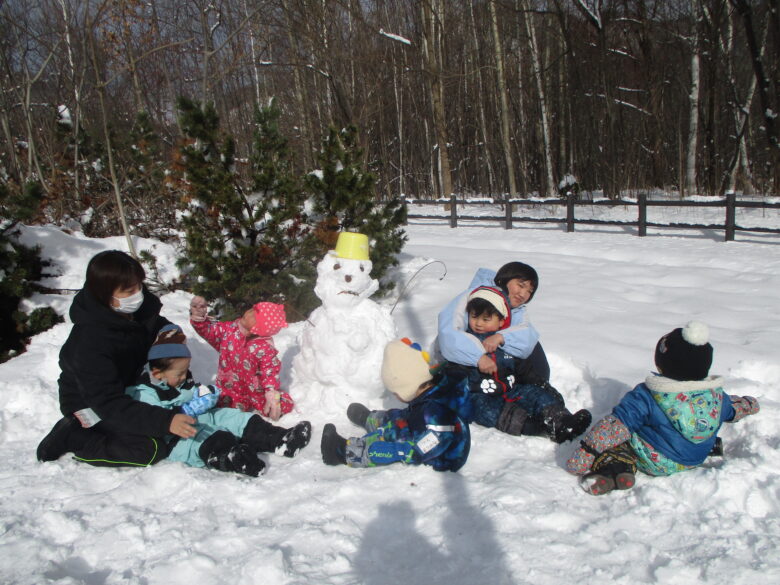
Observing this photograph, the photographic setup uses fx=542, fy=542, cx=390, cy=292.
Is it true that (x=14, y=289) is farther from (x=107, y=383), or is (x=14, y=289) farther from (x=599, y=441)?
(x=599, y=441)

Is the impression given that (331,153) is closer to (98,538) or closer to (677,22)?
(98,538)

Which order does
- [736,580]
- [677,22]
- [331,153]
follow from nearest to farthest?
[736,580] → [331,153] → [677,22]

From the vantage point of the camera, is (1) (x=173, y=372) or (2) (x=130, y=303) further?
(1) (x=173, y=372)

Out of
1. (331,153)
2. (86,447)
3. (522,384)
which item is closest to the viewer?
(86,447)

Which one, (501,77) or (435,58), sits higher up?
(435,58)

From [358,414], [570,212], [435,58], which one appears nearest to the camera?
[358,414]

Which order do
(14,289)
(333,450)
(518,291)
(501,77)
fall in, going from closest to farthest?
(333,450) → (518,291) → (14,289) → (501,77)

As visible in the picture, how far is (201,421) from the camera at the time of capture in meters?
3.14

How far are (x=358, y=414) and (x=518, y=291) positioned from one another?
1.33m

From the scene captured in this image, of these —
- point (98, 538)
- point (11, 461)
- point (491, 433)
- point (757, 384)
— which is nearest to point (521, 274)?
point (491, 433)

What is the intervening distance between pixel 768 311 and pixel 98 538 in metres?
6.04

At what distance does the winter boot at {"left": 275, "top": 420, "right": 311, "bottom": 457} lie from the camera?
9.87ft

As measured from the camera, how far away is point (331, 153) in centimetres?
588

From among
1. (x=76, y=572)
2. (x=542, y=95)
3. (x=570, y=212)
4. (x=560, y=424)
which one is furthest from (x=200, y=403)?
(x=542, y=95)
